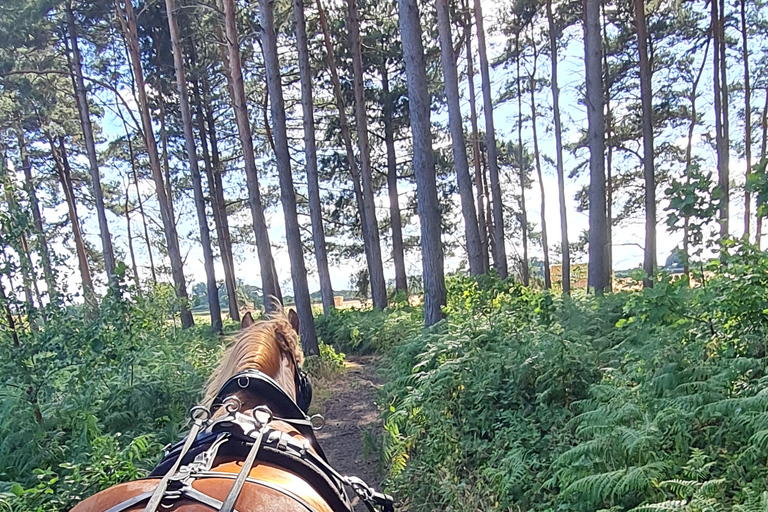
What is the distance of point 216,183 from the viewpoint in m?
17.8

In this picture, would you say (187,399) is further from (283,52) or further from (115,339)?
(283,52)

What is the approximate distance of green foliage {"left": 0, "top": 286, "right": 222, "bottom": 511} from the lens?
10.7ft

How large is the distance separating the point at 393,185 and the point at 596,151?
8.78 m

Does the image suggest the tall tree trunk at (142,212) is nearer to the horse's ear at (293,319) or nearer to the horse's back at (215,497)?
the horse's ear at (293,319)

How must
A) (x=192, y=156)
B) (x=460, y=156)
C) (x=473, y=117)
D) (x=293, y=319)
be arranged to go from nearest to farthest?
(x=293, y=319), (x=460, y=156), (x=192, y=156), (x=473, y=117)

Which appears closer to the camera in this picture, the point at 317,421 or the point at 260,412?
the point at 260,412

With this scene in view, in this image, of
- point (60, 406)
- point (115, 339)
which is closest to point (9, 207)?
point (115, 339)

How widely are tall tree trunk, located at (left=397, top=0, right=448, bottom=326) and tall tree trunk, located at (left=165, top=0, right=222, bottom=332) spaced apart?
7.51 m

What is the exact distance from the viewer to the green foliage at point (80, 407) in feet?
10.7

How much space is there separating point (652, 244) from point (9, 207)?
13.7 metres

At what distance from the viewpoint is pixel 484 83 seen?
13711 millimetres

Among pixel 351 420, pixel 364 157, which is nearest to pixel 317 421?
pixel 351 420

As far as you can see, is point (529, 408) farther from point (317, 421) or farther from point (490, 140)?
point (490, 140)

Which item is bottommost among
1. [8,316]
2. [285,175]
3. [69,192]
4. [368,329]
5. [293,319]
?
[368,329]
